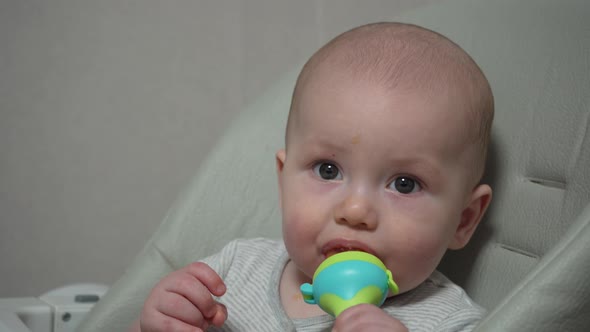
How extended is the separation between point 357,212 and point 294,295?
173 millimetres

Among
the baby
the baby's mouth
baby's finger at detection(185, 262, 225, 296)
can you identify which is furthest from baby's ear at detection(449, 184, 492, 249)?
baby's finger at detection(185, 262, 225, 296)

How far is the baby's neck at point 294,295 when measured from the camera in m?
0.77

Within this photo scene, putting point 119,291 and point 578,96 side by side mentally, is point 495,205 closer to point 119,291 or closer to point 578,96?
point 578,96

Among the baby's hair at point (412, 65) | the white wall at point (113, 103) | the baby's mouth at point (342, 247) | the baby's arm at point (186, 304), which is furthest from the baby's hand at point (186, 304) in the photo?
the white wall at point (113, 103)

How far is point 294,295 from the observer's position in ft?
2.59

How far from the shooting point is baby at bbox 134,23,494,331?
0.68 metres

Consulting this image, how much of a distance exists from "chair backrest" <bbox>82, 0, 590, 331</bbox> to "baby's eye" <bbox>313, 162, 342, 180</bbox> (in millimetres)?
203

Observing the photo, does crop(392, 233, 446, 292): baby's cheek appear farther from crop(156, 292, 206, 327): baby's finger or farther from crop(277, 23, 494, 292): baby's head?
crop(156, 292, 206, 327): baby's finger

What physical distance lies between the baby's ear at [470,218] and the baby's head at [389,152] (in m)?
0.01

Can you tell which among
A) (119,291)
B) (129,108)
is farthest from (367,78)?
(129,108)

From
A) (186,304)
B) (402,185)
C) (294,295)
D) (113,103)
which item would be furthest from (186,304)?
(113,103)

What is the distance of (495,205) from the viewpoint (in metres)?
0.81

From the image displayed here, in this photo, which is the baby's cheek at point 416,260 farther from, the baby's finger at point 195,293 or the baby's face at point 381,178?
the baby's finger at point 195,293

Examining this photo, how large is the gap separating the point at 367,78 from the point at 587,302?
0.97 feet
